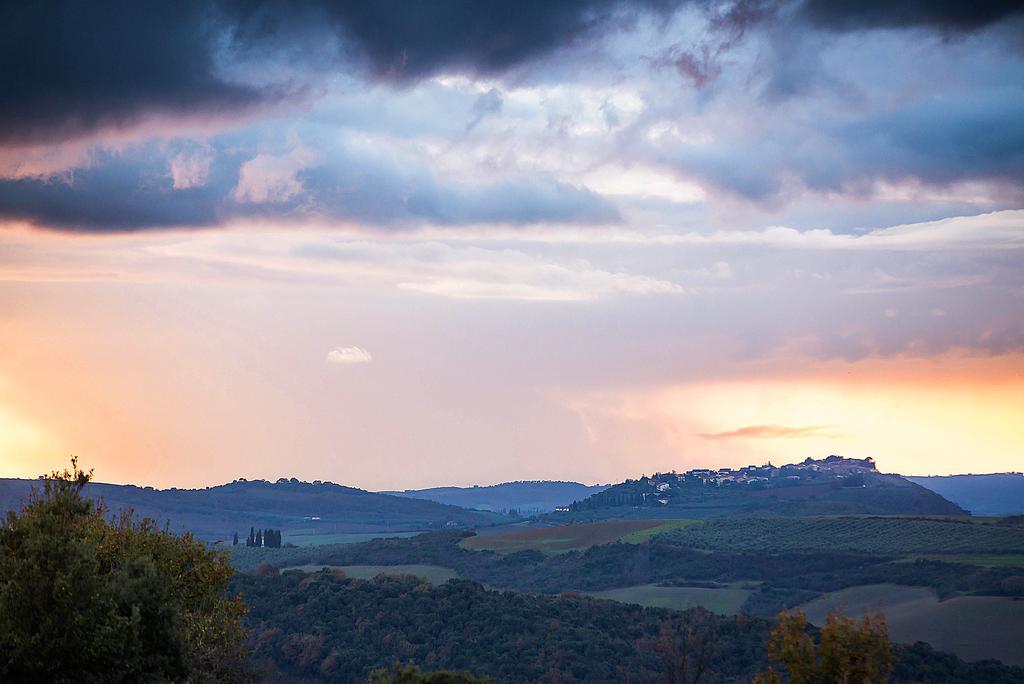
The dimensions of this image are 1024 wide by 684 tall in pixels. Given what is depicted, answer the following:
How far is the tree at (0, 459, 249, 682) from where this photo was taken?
29641 millimetres

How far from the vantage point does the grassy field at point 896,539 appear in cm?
16188

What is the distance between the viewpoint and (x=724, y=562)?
584 ft

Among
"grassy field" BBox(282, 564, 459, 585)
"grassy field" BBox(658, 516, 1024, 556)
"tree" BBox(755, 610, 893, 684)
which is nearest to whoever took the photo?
Answer: "tree" BBox(755, 610, 893, 684)

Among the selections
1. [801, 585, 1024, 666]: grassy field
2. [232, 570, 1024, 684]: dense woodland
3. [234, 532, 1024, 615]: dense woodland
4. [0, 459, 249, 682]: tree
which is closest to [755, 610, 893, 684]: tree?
[0, 459, 249, 682]: tree

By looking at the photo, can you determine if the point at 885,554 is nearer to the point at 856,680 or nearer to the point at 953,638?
the point at 953,638

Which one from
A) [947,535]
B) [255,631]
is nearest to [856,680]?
[255,631]

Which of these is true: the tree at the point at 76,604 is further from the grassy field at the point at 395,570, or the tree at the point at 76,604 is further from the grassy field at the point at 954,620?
the grassy field at the point at 395,570

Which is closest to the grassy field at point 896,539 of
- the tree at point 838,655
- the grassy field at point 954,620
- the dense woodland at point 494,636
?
the grassy field at point 954,620

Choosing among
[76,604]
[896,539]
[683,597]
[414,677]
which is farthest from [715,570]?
[76,604]

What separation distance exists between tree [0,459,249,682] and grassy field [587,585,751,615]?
106025 mm

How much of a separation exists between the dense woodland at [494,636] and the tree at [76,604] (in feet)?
175

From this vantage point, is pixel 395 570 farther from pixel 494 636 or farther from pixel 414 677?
pixel 414 677

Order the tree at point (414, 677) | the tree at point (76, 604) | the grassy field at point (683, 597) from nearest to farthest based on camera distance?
the tree at point (76, 604) → the tree at point (414, 677) → the grassy field at point (683, 597)

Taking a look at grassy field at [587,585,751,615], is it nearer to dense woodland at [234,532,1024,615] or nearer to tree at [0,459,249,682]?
dense woodland at [234,532,1024,615]
